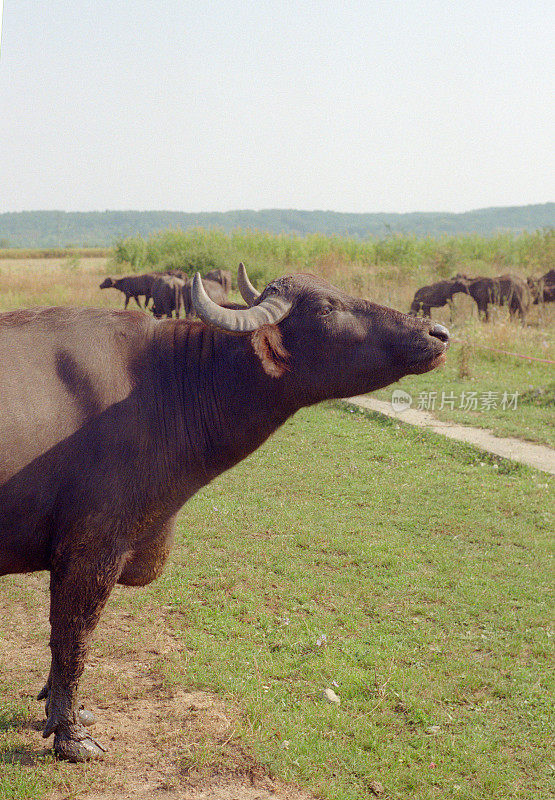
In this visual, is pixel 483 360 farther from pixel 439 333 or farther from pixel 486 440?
pixel 439 333

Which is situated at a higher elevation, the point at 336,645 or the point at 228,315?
the point at 228,315

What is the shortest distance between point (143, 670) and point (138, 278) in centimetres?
1961

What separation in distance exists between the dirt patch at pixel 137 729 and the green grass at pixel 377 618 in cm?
13

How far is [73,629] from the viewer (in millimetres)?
3094

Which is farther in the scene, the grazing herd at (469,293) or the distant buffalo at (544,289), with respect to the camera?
the distant buffalo at (544,289)

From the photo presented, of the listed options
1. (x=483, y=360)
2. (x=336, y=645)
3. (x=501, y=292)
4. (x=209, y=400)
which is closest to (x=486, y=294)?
(x=501, y=292)

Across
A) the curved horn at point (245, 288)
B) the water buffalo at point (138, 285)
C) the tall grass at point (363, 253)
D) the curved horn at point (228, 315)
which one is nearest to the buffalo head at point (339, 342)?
the curved horn at point (228, 315)

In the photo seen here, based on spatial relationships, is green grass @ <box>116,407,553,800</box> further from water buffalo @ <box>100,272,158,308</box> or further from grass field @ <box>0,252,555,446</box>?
water buffalo @ <box>100,272,158,308</box>

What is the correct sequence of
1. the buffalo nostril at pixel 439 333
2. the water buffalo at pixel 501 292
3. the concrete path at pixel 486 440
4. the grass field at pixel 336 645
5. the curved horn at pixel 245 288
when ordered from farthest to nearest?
the water buffalo at pixel 501 292
the concrete path at pixel 486 440
the curved horn at pixel 245 288
the grass field at pixel 336 645
the buffalo nostril at pixel 439 333

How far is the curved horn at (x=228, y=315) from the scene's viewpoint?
2.81 metres

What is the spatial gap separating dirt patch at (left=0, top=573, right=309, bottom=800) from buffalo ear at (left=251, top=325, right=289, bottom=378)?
1884mm

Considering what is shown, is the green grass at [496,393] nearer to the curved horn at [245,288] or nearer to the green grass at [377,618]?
the green grass at [377,618]

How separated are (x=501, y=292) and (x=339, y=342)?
15.4m

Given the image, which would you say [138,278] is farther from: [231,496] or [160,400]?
[160,400]
